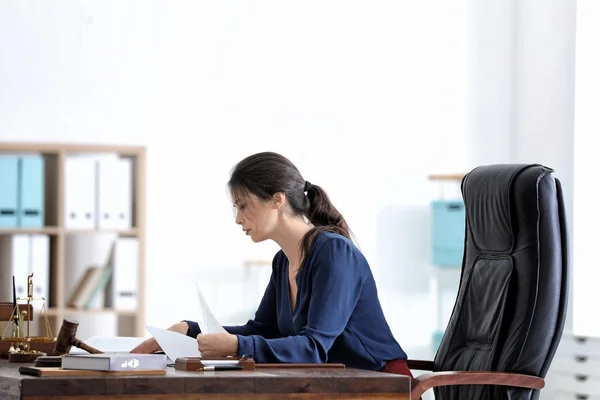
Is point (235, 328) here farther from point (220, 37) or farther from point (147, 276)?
point (220, 37)

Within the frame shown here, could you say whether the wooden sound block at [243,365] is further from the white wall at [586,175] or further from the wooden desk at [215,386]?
the white wall at [586,175]

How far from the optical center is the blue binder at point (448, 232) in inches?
192

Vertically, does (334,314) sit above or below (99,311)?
above

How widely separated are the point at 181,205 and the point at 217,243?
0.27 m

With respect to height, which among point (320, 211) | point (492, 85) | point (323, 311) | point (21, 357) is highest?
point (492, 85)

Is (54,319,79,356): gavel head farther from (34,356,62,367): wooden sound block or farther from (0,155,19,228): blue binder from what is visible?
(0,155,19,228): blue binder

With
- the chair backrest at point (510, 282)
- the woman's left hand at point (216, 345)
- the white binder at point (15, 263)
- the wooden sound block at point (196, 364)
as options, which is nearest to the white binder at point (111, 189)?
the white binder at point (15, 263)

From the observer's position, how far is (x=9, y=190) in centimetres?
447

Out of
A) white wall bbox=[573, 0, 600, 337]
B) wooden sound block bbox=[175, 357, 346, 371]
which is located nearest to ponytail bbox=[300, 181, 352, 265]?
wooden sound block bbox=[175, 357, 346, 371]

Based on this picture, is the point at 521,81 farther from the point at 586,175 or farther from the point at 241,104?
the point at 241,104

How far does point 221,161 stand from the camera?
5016 millimetres

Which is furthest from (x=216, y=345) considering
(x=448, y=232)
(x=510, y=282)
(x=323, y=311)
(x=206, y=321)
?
(x=448, y=232)

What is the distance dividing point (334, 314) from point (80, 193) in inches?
99.9

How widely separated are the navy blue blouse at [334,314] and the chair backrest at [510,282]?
0.24 meters
